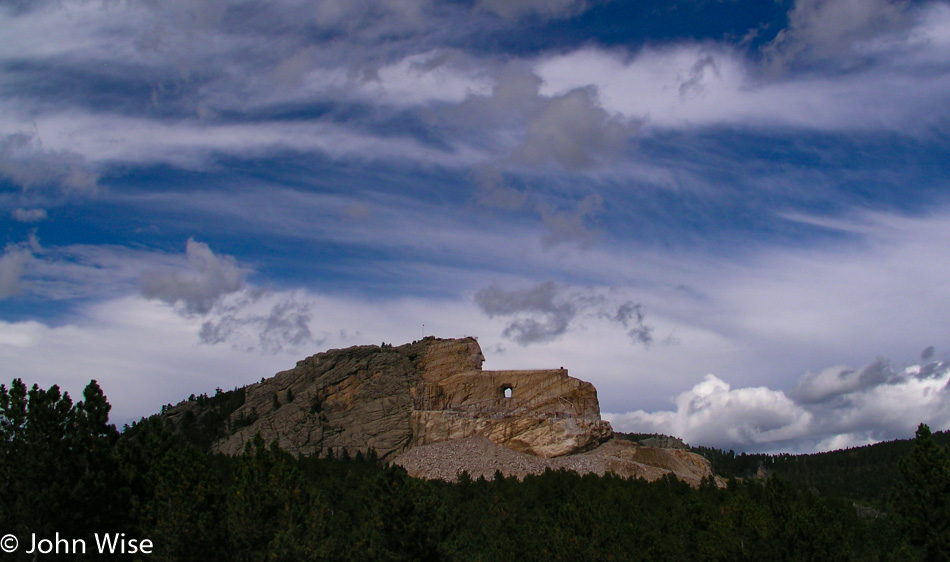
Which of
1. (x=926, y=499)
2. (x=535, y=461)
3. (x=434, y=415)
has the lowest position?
(x=926, y=499)

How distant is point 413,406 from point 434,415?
6.71 metres

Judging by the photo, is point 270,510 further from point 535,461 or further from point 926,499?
point 535,461

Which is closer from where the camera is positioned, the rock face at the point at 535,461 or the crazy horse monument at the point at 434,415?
the rock face at the point at 535,461

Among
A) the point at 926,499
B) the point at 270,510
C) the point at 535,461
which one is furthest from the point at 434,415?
the point at 926,499

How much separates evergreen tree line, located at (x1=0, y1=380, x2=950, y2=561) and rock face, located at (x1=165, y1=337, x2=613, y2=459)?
324 ft


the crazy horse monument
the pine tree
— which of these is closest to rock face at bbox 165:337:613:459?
the crazy horse monument

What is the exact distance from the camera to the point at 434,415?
167m

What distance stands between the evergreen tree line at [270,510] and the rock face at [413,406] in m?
98.7

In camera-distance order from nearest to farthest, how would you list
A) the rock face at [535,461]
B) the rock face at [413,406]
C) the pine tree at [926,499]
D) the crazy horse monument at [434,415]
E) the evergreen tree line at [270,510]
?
the evergreen tree line at [270,510] → the pine tree at [926,499] → the rock face at [535,461] → the crazy horse monument at [434,415] → the rock face at [413,406]

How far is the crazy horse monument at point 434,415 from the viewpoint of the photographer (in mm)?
151125

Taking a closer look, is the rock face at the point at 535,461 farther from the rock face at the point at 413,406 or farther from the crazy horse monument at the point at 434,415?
the rock face at the point at 413,406

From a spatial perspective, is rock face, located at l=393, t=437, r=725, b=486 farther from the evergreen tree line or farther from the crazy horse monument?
the evergreen tree line

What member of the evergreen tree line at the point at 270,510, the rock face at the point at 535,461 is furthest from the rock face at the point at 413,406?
the evergreen tree line at the point at 270,510

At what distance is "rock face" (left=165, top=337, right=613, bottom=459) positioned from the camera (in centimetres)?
16050
